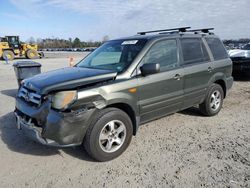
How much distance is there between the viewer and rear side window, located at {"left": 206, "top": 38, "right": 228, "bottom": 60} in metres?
5.54

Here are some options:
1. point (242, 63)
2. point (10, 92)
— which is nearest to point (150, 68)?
point (10, 92)

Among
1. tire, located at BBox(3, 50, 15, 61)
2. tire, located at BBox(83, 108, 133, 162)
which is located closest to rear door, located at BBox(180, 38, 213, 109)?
tire, located at BBox(83, 108, 133, 162)

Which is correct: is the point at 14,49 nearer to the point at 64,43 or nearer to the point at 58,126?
the point at 58,126

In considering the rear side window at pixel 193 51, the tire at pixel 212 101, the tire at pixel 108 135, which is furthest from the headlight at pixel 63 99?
the tire at pixel 212 101

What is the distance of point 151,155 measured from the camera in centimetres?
386

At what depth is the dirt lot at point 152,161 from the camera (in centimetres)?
320

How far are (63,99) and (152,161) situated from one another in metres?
1.60

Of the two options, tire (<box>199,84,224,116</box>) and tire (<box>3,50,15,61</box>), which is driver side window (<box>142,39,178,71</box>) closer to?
tire (<box>199,84,224,116</box>)

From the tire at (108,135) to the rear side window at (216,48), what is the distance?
2.90 meters

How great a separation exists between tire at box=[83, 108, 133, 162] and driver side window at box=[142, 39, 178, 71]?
108 cm

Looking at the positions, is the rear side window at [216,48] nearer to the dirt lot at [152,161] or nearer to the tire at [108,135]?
the dirt lot at [152,161]

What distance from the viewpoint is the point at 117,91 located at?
369cm

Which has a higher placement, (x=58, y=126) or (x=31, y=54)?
(x=31, y=54)

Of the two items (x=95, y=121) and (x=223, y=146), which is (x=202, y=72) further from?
(x=95, y=121)
